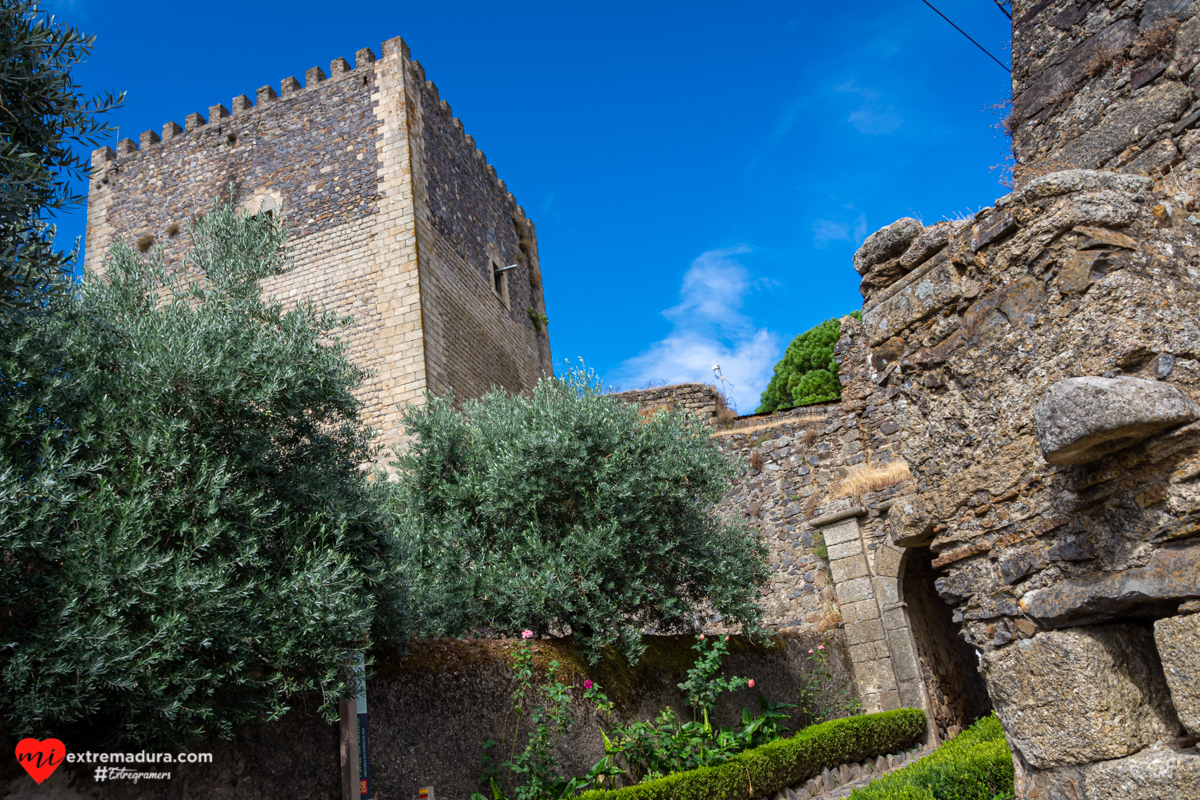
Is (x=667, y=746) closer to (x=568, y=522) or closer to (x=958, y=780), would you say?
(x=568, y=522)

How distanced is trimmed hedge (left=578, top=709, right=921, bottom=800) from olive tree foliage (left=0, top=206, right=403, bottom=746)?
264cm

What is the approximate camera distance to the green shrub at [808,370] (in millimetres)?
29594

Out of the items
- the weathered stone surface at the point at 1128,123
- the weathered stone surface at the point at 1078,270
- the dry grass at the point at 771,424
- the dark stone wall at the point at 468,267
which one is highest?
the dark stone wall at the point at 468,267

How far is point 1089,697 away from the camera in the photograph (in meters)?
3.08

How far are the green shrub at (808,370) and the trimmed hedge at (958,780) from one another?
24.0m

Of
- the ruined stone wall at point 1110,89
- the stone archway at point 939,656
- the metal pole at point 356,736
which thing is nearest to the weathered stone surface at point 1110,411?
the ruined stone wall at point 1110,89

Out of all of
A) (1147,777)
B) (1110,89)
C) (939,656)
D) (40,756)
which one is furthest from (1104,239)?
(939,656)

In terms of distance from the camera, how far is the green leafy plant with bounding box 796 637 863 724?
10109mm

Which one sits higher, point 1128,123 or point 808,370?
point 808,370

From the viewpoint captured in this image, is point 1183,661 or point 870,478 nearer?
point 1183,661

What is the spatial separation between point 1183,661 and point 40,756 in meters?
5.09

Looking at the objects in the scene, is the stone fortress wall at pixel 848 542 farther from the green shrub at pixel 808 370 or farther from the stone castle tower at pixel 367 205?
the green shrub at pixel 808 370

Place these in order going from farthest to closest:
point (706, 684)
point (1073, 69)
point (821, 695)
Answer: point (821, 695) < point (706, 684) < point (1073, 69)

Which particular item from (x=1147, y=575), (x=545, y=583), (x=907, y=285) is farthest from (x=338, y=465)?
(x=1147, y=575)
